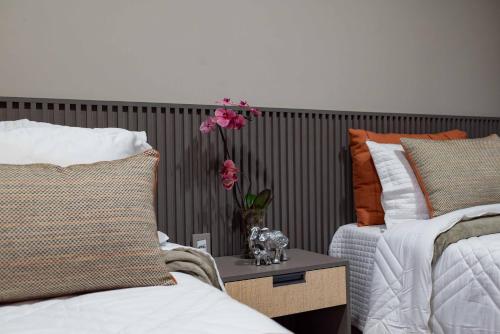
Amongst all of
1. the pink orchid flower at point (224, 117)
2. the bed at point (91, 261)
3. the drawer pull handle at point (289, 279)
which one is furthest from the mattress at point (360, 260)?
the bed at point (91, 261)

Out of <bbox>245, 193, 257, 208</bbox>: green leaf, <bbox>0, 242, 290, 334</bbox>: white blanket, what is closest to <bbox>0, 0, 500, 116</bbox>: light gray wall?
<bbox>245, 193, 257, 208</bbox>: green leaf

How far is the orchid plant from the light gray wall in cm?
20

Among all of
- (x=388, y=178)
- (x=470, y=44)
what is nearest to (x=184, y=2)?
(x=388, y=178)

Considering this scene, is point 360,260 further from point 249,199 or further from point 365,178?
point 249,199

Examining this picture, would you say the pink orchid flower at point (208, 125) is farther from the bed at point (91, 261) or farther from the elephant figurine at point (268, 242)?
the bed at point (91, 261)

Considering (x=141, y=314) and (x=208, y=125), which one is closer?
(x=141, y=314)

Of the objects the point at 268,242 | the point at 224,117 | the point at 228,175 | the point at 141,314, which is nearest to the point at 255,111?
the point at 224,117

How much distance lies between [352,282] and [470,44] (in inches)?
73.6

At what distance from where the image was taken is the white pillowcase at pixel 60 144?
4.64ft

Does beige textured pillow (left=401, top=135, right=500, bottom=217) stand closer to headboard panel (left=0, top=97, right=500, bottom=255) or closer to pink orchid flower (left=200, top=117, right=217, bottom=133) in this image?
headboard panel (left=0, top=97, right=500, bottom=255)

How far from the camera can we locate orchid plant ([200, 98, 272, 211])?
6.51 feet

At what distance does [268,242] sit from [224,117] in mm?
528

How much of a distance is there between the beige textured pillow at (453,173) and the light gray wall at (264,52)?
1.88ft

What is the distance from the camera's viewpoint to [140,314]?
3.18 ft
